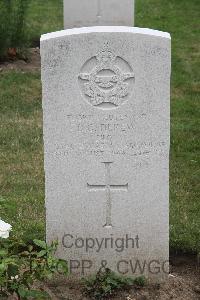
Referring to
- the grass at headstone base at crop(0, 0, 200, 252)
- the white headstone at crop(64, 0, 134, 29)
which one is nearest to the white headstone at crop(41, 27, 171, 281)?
the grass at headstone base at crop(0, 0, 200, 252)

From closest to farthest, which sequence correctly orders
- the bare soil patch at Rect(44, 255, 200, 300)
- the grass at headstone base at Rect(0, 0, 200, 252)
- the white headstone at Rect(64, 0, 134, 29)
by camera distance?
1. the bare soil patch at Rect(44, 255, 200, 300)
2. the grass at headstone base at Rect(0, 0, 200, 252)
3. the white headstone at Rect(64, 0, 134, 29)

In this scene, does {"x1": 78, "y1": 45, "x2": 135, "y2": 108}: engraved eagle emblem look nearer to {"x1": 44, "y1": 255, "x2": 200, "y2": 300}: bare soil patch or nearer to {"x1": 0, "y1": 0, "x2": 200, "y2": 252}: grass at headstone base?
{"x1": 0, "y1": 0, "x2": 200, "y2": 252}: grass at headstone base

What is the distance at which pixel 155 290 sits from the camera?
4988 mm

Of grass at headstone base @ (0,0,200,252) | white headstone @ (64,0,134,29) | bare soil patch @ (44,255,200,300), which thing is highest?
white headstone @ (64,0,134,29)

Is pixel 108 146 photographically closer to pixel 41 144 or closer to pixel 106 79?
pixel 106 79

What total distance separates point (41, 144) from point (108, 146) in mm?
3145

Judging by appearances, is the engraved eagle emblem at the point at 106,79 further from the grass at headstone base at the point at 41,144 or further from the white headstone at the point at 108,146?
the grass at headstone base at the point at 41,144

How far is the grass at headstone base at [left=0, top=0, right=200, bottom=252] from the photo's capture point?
593 centimetres

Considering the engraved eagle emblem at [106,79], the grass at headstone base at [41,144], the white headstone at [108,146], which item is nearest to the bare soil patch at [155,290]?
the white headstone at [108,146]

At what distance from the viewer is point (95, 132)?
481 centimetres

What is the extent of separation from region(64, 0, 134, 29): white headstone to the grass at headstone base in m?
0.95

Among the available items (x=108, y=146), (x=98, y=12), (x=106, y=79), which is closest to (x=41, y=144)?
(x=98, y=12)

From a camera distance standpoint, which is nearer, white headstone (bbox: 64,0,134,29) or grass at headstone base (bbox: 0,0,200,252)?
grass at headstone base (bbox: 0,0,200,252)

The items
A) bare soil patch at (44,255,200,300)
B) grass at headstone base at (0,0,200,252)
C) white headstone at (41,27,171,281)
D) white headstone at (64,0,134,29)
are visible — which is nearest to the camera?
white headstone at (41,27,171,281)
